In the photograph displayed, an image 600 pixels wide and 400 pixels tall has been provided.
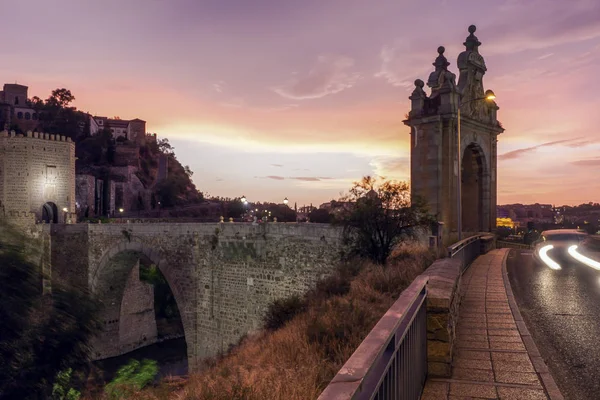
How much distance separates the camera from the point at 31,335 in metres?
10.3

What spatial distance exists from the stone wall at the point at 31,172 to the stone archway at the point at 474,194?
37183 mm

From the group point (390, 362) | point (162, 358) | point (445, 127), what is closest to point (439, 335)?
point (390, 362)

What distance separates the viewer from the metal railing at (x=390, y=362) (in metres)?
1.77

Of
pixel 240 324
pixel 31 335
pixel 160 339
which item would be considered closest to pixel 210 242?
pixel 240 324

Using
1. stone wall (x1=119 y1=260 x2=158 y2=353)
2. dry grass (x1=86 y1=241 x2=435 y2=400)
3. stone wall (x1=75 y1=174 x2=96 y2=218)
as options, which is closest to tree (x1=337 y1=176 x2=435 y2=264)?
dry grass (x1=86 y1=241 x2=435 y2=400)

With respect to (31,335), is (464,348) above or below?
above

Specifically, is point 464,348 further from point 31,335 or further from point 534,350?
point 31,335

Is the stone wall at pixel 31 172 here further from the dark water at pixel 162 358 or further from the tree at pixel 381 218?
the tree at pixel 381 218

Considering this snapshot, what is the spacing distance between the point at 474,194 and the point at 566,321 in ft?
59.7

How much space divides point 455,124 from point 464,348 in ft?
49.7

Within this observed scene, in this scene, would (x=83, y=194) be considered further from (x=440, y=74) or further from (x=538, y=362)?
(x=538, y=362)

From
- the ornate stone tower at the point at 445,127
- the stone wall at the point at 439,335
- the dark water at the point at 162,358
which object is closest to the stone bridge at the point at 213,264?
the dark water at the point at 162,358

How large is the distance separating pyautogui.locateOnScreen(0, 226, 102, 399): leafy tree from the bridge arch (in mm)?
8679

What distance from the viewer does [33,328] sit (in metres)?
10.5
